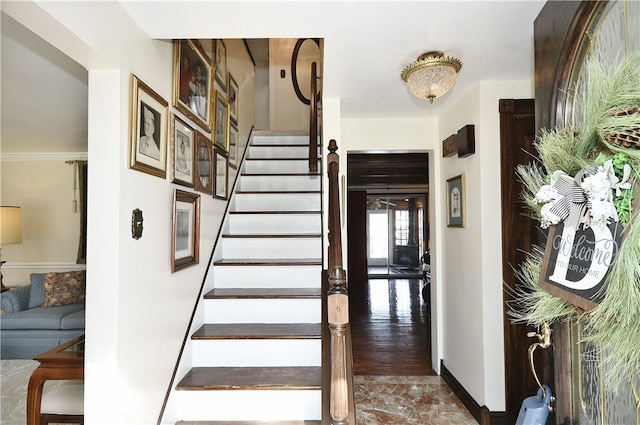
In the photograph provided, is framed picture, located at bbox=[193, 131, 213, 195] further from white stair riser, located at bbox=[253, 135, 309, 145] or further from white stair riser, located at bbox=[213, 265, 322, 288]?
white stair riser, located at bbox=[253, 135, 309, 145]

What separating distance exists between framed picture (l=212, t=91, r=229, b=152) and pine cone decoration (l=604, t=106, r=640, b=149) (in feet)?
7.55

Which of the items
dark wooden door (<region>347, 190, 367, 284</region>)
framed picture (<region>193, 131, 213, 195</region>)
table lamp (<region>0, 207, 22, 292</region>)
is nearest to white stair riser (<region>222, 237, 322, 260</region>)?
framed picture (<region>193, 131, 213, 195</region>)

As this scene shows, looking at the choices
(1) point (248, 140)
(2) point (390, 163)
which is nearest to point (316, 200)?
(1) point (248, 140)

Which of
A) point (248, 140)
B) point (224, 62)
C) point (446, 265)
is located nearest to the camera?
point (224, 62)

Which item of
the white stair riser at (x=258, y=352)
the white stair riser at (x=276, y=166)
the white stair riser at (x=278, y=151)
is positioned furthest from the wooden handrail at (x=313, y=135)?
the white stair riser at (x=258, y=352)

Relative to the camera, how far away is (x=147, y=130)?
5.02 ft

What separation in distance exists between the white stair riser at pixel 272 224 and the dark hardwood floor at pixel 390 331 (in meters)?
1.57

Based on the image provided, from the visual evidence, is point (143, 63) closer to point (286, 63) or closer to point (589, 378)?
point (589, 378)

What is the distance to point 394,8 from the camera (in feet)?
4.71

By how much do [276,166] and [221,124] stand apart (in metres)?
1.15

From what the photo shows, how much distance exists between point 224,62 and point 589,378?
3.04 metres

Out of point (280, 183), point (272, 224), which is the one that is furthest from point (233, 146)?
point (272, 224)

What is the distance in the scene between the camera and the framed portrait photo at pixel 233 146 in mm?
3027

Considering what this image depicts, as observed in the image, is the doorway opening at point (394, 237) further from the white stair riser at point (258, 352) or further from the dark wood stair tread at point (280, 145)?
the white stair riser at point (258, 352)
